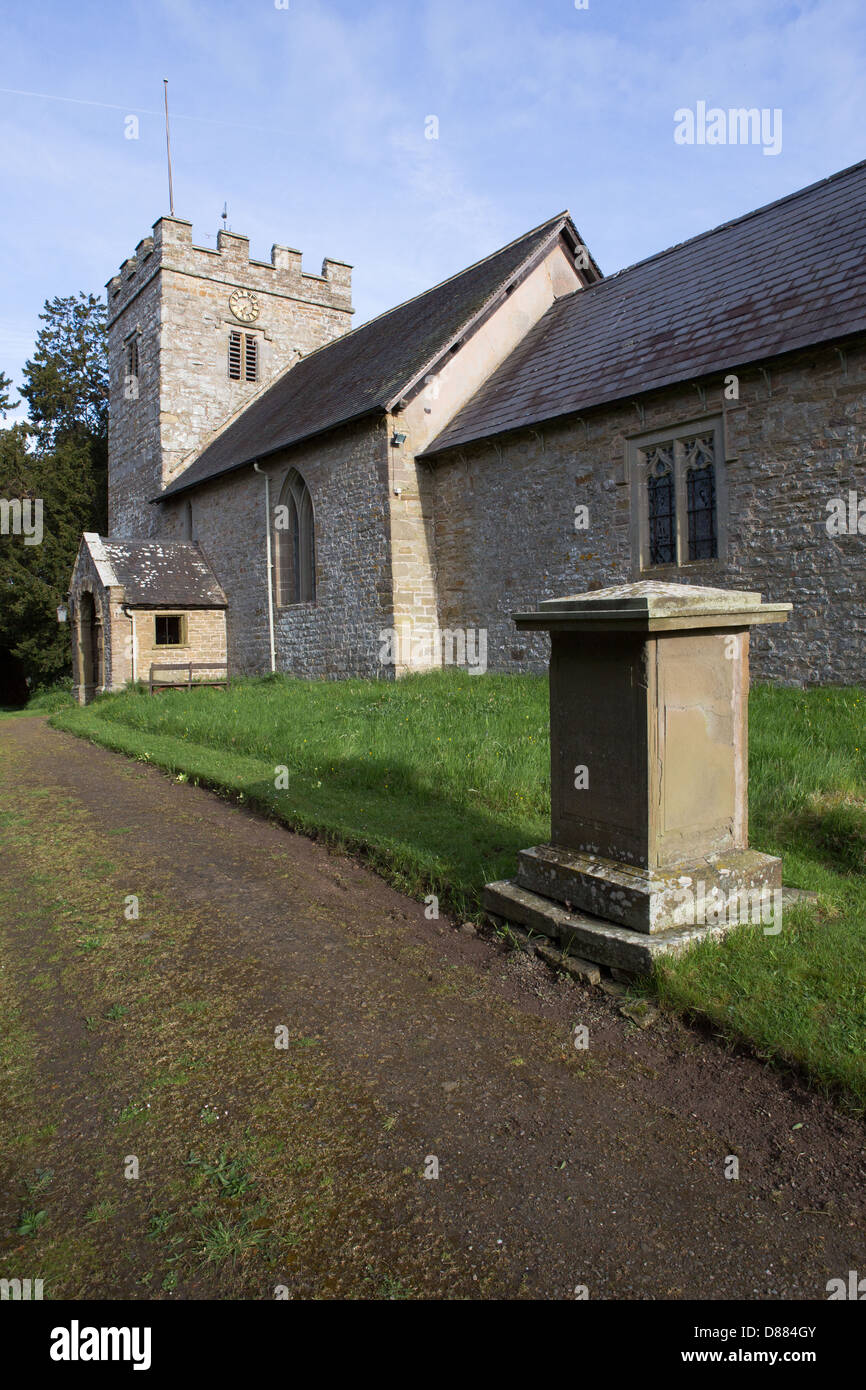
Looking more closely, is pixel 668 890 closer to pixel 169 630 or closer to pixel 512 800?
pixel 512 800

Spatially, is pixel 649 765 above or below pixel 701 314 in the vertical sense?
below

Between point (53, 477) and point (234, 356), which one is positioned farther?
point (53, 477)

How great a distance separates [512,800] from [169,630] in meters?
16.9

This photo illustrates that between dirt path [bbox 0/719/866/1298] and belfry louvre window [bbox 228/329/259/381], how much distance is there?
24.5m

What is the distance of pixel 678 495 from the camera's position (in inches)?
448

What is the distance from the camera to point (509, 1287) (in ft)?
6.84

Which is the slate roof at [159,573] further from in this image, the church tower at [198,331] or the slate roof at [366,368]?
the church tower at [198,331]

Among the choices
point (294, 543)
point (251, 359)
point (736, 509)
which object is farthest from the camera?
point (251, 359)

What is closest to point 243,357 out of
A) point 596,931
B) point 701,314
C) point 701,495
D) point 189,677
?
point 189,677

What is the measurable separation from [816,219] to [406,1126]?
1334 centimetres

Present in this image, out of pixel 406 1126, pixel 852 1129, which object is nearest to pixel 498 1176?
pixel 406 1126

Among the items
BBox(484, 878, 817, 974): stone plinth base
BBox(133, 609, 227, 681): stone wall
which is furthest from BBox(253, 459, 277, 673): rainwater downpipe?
BBox(484, 878, 817, 974): stone plinth base

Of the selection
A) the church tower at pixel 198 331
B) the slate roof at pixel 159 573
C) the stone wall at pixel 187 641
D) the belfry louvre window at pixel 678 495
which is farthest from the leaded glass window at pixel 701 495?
the church tower at pixel 198 331
